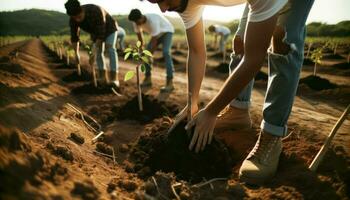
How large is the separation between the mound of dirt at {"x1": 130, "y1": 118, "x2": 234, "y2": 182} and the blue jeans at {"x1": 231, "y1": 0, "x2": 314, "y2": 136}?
1.44 feet

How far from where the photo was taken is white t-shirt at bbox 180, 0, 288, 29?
1.63 meters

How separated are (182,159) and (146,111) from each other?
7.11 feet

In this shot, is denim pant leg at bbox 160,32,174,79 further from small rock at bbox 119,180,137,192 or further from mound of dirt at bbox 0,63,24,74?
small rock at bbox 119,180,137,192

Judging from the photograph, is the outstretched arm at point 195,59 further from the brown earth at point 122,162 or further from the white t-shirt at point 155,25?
the white t-shirt at point 155,25

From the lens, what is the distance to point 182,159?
7.82 feet

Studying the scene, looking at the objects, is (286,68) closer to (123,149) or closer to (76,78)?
(123,149)

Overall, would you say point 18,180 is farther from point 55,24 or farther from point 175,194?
point 55,24

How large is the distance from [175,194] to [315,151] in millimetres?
1417

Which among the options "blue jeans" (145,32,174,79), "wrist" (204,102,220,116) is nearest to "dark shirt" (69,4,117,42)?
"blue jeans" (145,32,174,79)

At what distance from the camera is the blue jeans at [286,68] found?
210 centimetres

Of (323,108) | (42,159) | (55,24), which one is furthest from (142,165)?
(55,24)

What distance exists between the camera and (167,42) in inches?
271

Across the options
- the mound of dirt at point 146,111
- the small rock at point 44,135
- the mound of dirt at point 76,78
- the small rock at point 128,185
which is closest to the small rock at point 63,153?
the small rock at point 44,135

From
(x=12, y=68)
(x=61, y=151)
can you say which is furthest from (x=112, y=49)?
(x=61, y=151)
